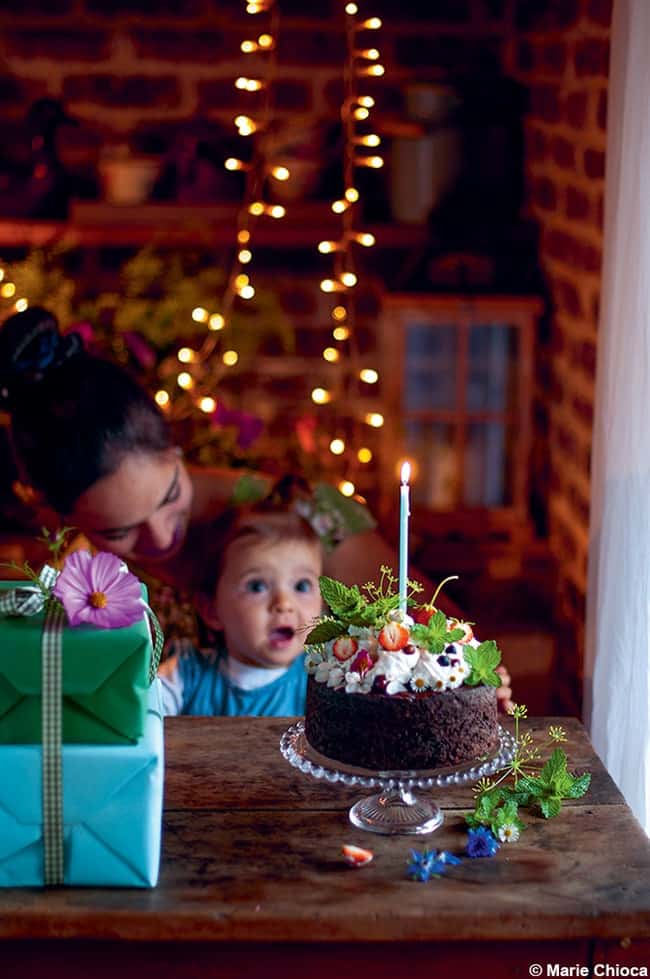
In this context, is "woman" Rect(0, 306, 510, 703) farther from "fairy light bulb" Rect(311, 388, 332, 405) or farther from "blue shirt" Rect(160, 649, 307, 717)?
"fairy light bulb" Rect(311, 388, 332, 405)

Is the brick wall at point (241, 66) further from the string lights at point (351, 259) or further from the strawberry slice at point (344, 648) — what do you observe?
the strawberry slice at point (344, 648)

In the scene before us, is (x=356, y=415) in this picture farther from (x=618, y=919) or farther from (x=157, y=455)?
(x=618, y=919)

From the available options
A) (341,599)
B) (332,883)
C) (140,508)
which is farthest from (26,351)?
(332,883)

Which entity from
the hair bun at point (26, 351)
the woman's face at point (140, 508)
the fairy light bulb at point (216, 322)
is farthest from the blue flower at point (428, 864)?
the fairy light bulb at point (216, 322)

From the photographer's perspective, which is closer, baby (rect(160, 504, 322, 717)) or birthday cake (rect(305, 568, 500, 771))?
birthday cake (rect(305, 568, 500, 771))

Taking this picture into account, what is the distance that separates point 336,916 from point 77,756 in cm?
28

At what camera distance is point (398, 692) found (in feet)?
4.55

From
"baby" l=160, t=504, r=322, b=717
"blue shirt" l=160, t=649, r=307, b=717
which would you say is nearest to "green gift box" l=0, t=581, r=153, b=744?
"baby" l=160, t=504, r=322, b=717

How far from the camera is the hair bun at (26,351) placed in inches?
91.1

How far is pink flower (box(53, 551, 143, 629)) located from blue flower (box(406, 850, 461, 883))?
0.36 m

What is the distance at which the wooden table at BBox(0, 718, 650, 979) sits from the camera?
1.28 metres

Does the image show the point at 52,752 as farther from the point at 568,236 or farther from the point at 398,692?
the point at 568,236

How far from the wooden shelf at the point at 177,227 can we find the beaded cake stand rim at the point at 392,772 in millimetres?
2014

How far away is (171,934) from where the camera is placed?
4.18ft
